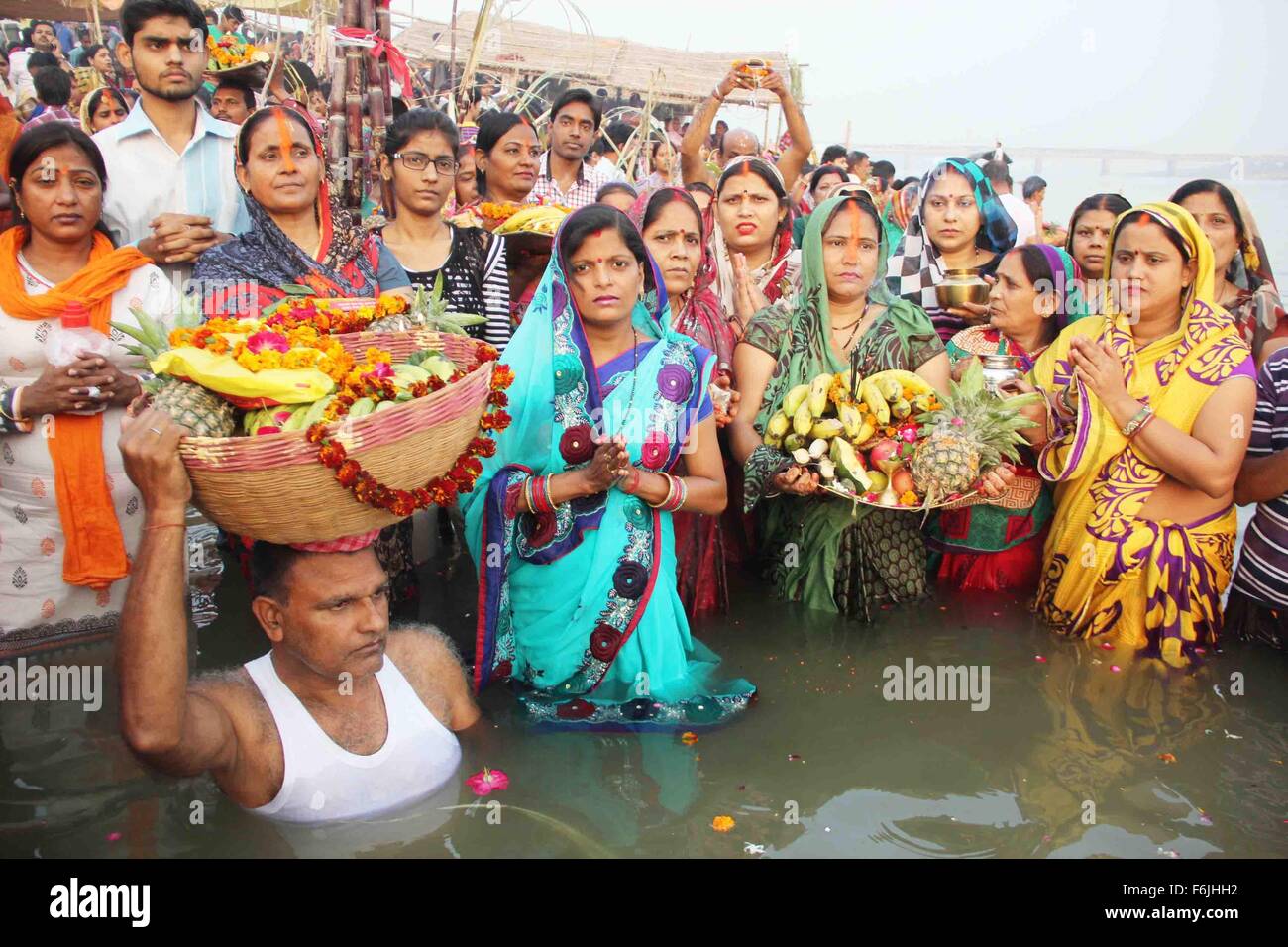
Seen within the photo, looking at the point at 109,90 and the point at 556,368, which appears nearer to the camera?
the point at 556,368

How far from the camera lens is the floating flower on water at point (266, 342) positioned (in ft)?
8.95

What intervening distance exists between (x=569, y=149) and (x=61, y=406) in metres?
4.08

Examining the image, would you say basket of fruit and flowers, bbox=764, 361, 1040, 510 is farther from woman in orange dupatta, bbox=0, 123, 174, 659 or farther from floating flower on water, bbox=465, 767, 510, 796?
woman in orange dupatta, bbox=0, 123, 174, 659

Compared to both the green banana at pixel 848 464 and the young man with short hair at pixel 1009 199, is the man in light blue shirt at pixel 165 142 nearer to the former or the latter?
the green banana at pixel 848 464

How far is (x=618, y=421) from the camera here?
3.92 m

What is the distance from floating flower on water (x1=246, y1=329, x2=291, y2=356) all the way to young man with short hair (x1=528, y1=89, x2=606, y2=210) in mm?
3912

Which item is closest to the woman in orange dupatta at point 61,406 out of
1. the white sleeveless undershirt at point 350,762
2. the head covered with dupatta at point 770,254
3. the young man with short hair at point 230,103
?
the white sleeveless undershirt at point 350,762

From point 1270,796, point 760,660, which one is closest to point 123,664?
point 760,660

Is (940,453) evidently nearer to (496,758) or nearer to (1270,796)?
(1270,796)

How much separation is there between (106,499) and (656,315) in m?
2.37

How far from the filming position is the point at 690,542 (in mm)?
4914

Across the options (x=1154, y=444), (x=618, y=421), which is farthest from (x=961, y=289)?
(x=618, y=421)

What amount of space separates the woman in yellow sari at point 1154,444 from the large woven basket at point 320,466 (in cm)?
300

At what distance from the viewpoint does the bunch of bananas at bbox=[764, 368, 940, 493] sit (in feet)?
14.8
